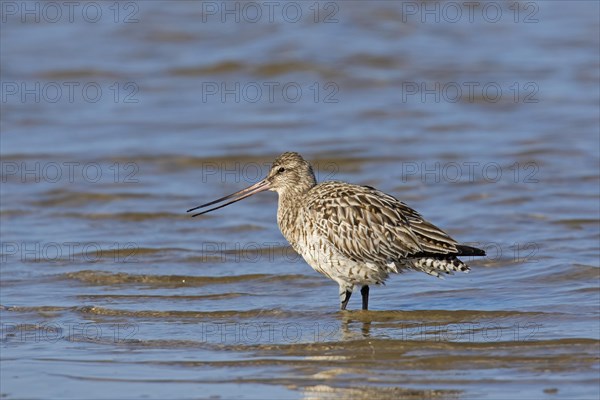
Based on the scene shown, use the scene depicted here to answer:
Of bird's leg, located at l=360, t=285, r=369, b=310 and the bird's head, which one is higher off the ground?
the bird's head

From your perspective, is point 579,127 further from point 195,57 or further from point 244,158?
point 195,57

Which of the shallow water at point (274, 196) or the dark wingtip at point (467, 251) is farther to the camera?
A: the dark wingtip at point (467, 251)

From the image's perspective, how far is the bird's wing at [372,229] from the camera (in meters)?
8.53

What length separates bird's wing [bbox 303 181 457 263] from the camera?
28.0 ft

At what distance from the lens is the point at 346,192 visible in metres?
8.84

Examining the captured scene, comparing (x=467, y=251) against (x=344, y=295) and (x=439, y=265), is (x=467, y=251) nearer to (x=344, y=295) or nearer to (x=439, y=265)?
(x=439, y=265)

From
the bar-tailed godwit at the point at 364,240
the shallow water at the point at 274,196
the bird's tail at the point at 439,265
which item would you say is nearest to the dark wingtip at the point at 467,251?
the bar-tailed godwit at the point at 364,240

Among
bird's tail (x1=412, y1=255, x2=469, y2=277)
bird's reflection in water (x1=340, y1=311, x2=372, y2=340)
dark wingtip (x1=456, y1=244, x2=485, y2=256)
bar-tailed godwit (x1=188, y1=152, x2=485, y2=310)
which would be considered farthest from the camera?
bar-tailed godwit (x1=188, y1=152, x2=485, y2=310)

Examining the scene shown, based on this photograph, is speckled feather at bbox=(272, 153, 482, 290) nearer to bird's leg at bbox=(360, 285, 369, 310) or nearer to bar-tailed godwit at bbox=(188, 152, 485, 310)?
bar-tailed godwit at bbox=(188, 152, 485, 310)

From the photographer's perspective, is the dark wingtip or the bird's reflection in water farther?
the dark wingtip

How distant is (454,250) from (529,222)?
3.13 m

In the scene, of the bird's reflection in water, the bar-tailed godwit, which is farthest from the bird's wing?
the bird's reflection in water

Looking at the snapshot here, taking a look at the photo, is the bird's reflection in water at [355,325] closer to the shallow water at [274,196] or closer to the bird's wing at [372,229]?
the shallow water at [274,196]

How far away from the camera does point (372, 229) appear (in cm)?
861
